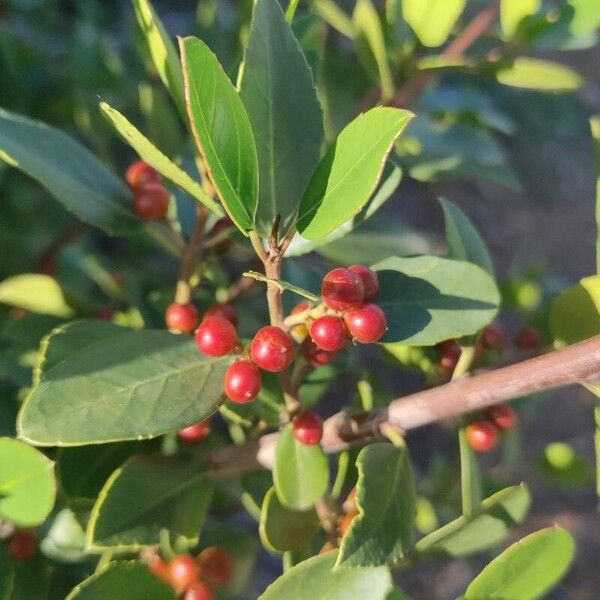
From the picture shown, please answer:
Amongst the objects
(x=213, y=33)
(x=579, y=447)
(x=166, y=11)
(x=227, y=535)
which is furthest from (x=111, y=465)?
(x=579, y=447)

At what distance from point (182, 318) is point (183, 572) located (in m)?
0.26

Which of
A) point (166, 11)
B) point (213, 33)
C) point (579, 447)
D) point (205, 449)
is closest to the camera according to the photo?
point (205, 449)

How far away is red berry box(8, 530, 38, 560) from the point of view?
0.86 m

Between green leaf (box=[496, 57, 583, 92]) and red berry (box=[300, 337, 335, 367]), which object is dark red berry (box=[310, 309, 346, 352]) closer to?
red berry (box=[300, 337, 335, 367])

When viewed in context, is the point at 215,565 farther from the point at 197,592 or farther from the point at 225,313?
the point at 225,313

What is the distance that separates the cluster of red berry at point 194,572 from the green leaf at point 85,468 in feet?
0.33

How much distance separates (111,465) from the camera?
2.76ft

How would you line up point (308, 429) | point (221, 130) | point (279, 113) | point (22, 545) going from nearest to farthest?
point (221, 130), point (279, 113), point (308, 429), point (22, 545)

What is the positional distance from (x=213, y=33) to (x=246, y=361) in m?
0.69

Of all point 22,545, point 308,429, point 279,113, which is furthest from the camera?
point 22,545

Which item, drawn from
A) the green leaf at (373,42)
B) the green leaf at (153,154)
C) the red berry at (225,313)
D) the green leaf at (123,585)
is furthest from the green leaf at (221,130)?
the green leaf at (373,42)

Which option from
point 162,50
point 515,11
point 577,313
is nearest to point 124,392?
point 162,50

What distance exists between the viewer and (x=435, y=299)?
0.71 meters

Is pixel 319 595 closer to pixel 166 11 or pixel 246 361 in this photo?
pixel 246 361
